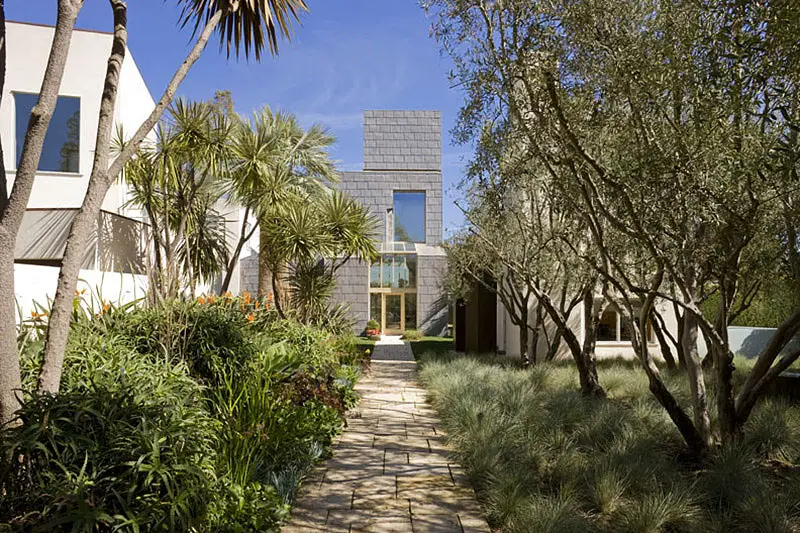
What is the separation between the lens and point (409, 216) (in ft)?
93.6

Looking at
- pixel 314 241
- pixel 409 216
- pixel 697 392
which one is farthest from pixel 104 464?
pixel 409 216

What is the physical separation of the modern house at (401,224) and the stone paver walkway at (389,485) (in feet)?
60.9

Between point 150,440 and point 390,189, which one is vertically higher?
point 390,189

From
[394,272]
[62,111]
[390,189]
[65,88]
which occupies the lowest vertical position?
[394,272]

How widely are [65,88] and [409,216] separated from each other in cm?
1759

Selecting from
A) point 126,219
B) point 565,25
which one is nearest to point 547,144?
point 565,25

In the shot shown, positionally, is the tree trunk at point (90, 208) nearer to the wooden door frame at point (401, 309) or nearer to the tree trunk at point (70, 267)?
the tree trunk at point (70, 267)

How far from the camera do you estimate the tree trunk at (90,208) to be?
342cm

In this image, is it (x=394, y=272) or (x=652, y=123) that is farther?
(x=394, y=272)

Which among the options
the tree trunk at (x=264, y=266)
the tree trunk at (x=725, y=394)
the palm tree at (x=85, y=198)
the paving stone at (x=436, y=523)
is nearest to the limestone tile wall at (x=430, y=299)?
the tree trunk at (x=264, y=266)

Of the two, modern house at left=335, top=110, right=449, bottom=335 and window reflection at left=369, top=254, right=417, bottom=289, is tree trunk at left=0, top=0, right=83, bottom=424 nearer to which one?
modern house at left=335, top=110, right=449, bottom=335

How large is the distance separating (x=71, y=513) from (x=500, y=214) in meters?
7.72

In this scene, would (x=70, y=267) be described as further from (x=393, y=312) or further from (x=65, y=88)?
(x=393, y=312)

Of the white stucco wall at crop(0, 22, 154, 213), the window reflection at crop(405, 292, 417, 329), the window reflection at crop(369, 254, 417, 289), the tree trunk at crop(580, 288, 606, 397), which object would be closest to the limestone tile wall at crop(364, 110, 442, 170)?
the window reflection at crop(369, 254, 417, 289)
